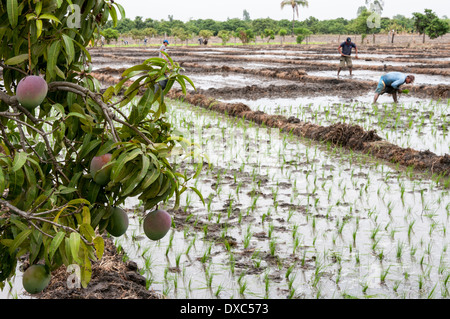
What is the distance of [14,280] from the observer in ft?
9.04

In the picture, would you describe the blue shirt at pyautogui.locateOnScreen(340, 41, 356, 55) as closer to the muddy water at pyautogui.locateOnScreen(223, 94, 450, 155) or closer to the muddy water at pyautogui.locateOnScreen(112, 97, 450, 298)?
the muddy water at pyautogui.locateOnScreen(223, 94, 450, 155)

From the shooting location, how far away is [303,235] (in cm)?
347

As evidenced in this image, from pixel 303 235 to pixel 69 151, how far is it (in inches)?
91.7

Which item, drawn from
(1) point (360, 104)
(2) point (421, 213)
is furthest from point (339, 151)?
(1) point (360, 104)

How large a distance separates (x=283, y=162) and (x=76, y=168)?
4.12m

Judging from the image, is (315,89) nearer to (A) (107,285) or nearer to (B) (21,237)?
(A) (107,285)

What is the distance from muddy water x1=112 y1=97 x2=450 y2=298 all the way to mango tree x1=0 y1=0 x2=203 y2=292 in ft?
4.64

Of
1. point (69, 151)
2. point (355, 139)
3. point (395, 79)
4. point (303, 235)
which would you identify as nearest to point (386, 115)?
point (395, 79)

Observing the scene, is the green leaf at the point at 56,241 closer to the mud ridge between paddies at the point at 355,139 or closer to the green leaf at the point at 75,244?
the green leaf at the point at 75,244

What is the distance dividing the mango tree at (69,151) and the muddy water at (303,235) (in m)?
1.41

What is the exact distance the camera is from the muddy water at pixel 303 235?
2760 millimetres

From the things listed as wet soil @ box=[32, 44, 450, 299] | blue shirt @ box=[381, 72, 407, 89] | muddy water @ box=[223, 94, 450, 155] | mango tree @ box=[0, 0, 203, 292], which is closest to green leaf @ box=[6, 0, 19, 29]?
mango tree @ box=[0, 0, 203, 292]

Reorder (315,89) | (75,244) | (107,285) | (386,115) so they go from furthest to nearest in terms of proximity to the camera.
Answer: (315,89) → (386,115) → (107,285) → (75,244)
